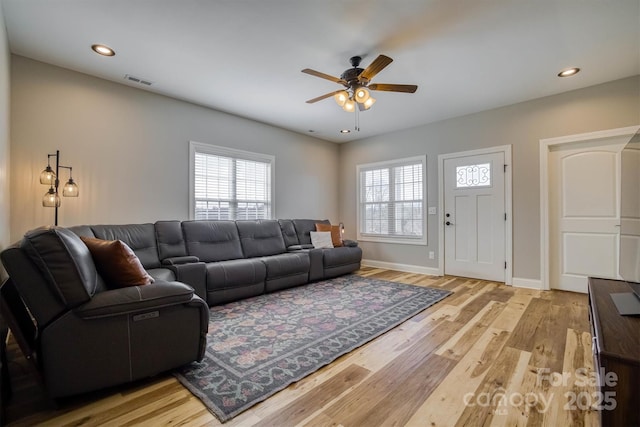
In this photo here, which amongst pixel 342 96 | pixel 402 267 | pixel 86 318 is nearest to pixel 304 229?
pixel 402 267

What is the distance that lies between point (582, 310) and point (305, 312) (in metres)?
2.94

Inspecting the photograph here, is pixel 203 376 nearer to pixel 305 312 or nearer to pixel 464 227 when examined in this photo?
pixel 305 312

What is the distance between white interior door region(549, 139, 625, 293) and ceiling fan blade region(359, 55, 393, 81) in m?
3.00

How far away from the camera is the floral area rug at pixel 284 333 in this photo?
1.72 m

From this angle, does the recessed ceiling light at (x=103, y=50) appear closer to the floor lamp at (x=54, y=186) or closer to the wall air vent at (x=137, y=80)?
the wall air vent at (x=137, y=80)

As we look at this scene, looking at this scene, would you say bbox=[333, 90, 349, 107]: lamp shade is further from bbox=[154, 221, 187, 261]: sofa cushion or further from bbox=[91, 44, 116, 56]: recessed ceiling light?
bbox=[154, 221, 187, 261]: sofa cushion

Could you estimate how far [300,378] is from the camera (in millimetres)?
1809

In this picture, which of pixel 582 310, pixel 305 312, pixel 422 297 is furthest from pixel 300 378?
pixel 582 310

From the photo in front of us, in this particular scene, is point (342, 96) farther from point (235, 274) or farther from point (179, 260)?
point (179, 260)

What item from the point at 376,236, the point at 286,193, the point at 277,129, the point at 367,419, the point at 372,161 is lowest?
the point at 367,419

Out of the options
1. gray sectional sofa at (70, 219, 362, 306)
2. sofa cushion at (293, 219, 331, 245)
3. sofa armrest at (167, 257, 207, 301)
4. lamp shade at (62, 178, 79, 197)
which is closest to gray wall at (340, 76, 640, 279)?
sofa cushion at (293, 219, 331, 245)

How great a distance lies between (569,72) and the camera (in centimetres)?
323

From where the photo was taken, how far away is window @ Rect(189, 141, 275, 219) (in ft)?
13.7

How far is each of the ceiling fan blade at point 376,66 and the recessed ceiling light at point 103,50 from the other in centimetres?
242
